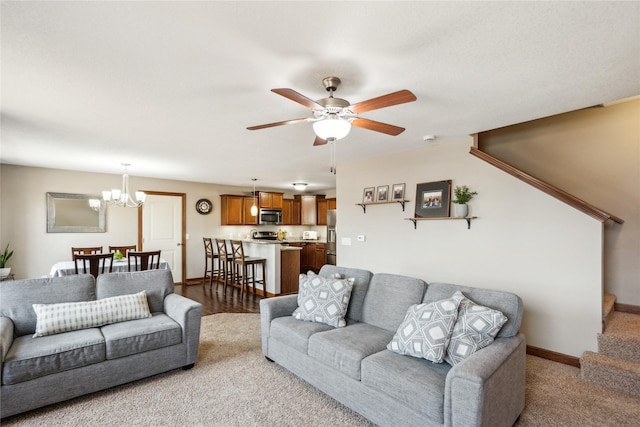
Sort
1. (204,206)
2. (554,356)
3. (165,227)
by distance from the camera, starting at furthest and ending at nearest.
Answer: (204,206) → (165,227) → (554,356)

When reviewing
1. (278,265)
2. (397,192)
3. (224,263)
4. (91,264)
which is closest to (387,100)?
(397,192)

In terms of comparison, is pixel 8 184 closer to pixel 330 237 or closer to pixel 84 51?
pixel 84 51

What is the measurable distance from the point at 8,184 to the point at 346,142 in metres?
5.70

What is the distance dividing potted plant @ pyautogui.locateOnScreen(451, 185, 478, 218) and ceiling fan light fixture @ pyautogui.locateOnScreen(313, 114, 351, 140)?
83.2 inches

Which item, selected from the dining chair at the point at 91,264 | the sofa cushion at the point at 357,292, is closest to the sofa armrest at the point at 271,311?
the sofa cushion at the point at 357,292

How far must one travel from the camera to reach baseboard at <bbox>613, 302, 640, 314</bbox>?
11.5 feet

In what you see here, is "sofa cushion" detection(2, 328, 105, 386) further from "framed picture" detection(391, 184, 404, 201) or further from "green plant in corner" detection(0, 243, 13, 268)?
"framed picture" detection(391, 184, 404, 201)

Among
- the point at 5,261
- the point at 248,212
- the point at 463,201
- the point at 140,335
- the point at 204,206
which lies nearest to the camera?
the point at 140,335

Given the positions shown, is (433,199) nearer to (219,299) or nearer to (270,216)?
(219,299)

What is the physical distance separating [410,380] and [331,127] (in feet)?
5.47

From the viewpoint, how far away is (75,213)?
5980 mm

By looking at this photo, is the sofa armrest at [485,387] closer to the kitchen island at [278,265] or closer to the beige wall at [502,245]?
the beige wall at [502,245]

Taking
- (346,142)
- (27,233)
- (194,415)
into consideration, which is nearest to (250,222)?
(27,233)

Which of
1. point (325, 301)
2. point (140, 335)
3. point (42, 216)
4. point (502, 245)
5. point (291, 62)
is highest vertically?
point (291, 62)
